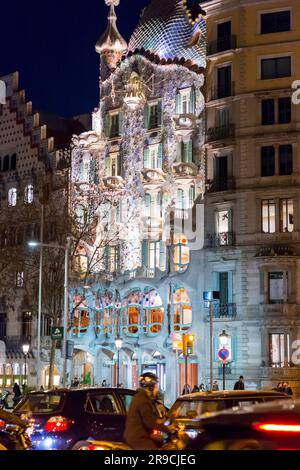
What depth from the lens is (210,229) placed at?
51219mm

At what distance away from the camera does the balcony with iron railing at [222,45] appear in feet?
169

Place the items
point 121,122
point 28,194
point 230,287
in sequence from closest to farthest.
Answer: point 230,287 → point 121,122 → point 28,194

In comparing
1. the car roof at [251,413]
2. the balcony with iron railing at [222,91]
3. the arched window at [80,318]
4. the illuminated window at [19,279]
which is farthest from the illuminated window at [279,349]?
the car roof at [251,413]

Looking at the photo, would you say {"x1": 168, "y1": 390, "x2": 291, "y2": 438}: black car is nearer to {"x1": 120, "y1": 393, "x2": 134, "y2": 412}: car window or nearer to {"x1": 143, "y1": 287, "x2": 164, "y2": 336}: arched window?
{"x1": 120, "y1": 393, "x2": 134, "y2": 412}: car window

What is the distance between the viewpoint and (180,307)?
5191 cm

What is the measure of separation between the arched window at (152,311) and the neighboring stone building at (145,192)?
6 centimetres

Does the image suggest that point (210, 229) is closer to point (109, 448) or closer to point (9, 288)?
point (9, 288)

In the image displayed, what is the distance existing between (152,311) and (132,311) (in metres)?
1.50

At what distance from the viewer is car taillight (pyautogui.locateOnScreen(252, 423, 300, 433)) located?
32.9 ft

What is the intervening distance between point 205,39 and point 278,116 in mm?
8638

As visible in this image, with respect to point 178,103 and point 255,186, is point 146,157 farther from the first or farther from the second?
point 255,186

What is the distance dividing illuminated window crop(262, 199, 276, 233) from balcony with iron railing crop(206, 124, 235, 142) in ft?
14.5

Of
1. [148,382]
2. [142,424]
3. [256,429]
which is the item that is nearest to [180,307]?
[148,382]

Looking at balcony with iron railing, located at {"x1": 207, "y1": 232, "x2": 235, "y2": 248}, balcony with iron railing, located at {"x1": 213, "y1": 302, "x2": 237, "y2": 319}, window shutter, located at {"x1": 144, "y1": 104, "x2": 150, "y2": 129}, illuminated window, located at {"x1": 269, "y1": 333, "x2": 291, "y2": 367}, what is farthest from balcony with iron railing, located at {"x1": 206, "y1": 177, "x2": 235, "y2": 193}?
illuminated window, located at {"x1": 269, "y1": 333, "x2": 291, "y2": 367}
